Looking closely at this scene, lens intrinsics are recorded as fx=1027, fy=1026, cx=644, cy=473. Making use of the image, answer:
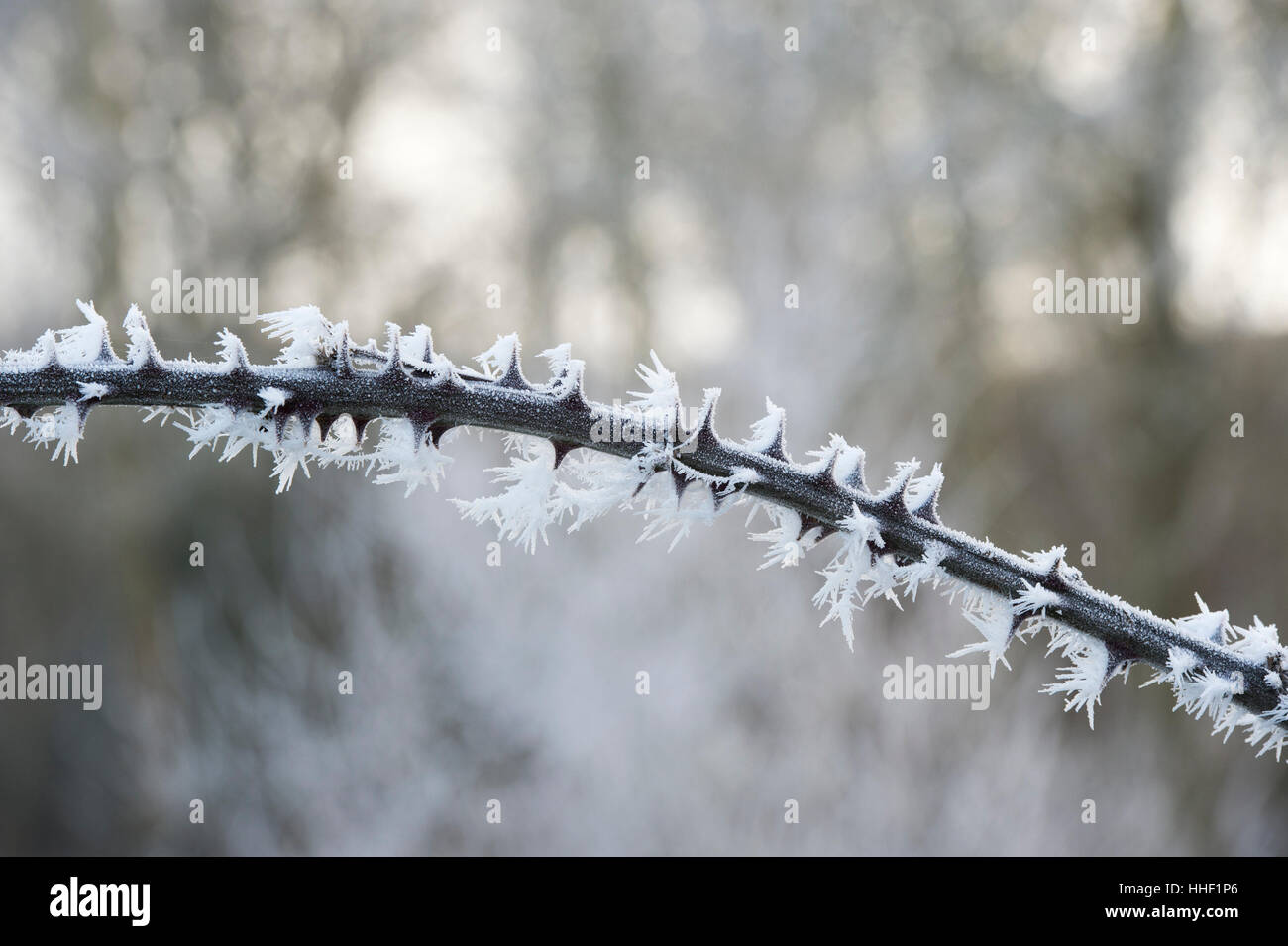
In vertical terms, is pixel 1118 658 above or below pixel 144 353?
below

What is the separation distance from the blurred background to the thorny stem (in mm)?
4802

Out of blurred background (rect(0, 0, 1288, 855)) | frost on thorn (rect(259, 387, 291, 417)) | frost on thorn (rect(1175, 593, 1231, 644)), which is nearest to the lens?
frost on thorn (rect(259, 387, 291, 417))

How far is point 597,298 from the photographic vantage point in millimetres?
8273

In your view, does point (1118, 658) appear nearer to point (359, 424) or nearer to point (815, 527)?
point (815, 527)

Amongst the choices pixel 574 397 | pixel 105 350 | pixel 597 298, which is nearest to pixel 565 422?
pixel 574 397

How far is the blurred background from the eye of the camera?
19.6ft

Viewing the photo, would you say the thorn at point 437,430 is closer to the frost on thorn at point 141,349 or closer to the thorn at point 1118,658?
the frost on thorn at point 141,349

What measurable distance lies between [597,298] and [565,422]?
303 inches

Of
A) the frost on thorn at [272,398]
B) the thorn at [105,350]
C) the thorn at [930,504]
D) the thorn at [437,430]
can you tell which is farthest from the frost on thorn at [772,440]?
the thorn at [105,350]

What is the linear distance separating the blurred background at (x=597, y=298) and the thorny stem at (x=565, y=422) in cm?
480

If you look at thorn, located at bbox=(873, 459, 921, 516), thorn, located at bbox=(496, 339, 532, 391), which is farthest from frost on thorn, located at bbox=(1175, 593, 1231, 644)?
thorn, located at bbox=(496, 339, 532, 391)

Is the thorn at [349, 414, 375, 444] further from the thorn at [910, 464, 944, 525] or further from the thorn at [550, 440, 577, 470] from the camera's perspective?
the thorn at [910, 464, 944, 525]

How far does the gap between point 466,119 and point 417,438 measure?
7.71m
